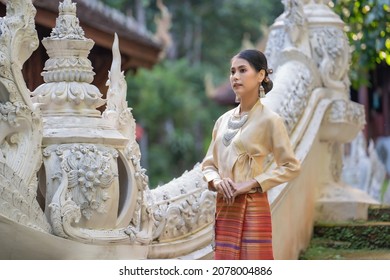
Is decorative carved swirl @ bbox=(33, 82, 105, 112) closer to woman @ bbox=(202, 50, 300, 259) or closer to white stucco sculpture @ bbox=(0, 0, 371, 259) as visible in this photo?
white stucco sculpture @ bbox=(0, 0, 371, 259)

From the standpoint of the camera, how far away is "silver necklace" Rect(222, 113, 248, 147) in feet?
20.0

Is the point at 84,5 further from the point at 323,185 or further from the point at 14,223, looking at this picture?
the point at 14,223

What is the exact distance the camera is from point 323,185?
33.8 ft

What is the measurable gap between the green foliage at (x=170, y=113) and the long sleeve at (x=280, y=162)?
28179 mm

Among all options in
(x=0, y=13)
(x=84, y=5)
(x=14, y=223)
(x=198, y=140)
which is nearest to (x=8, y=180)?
(x=14, y=223)

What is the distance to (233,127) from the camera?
612cm

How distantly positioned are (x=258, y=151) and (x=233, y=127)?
0.16 m

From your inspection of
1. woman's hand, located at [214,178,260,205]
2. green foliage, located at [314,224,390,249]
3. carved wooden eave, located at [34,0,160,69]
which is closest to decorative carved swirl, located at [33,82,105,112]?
woman's hand, located at [214,178,260,205]

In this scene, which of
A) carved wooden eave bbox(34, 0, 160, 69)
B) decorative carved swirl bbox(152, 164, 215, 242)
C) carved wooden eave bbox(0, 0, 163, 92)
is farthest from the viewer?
carved wooden eave bbox(34, 0, 160, 69)

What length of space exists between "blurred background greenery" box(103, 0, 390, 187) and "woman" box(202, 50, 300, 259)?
23.1 metres

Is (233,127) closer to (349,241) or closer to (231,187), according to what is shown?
(231,187)

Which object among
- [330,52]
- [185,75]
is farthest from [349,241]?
[185,75]

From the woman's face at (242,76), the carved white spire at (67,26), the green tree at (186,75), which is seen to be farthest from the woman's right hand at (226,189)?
the green tree at (186,75)

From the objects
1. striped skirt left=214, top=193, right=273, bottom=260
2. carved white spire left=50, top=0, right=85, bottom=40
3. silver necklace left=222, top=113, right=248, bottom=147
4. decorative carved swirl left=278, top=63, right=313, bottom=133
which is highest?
decorative carved swirl left=278, top=63, right=313, bottom=133
